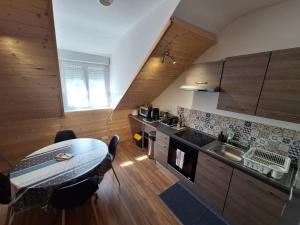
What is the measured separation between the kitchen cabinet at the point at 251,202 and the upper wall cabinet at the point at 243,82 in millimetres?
813

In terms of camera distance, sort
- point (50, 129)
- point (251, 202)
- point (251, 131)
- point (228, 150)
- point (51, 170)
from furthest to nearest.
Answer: point (50, 129)
point (228, 150)
point (251, 131)
point (51, 170)
point (251, 202)

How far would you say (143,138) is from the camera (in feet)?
11.8

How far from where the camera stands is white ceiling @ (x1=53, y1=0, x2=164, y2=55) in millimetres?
1881

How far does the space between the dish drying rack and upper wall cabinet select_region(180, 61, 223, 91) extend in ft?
3.25

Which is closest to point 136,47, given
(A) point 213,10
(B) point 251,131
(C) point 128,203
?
(A) point 213,10

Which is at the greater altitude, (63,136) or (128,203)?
(63,136)

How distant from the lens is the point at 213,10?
1696mm

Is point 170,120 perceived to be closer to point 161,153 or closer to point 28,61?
point 161,153

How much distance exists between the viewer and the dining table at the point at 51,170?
1355mm

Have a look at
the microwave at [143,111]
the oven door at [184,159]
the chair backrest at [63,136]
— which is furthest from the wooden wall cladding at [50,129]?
the oven door at [184,159]

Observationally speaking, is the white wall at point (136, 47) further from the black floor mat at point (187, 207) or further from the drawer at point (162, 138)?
the black floor mat at point (187, 207)

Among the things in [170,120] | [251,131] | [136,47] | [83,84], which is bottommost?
[170,120]

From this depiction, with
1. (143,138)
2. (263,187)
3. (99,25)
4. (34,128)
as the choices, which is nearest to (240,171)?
(263,187)

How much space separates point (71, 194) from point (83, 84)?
2.89 meters
